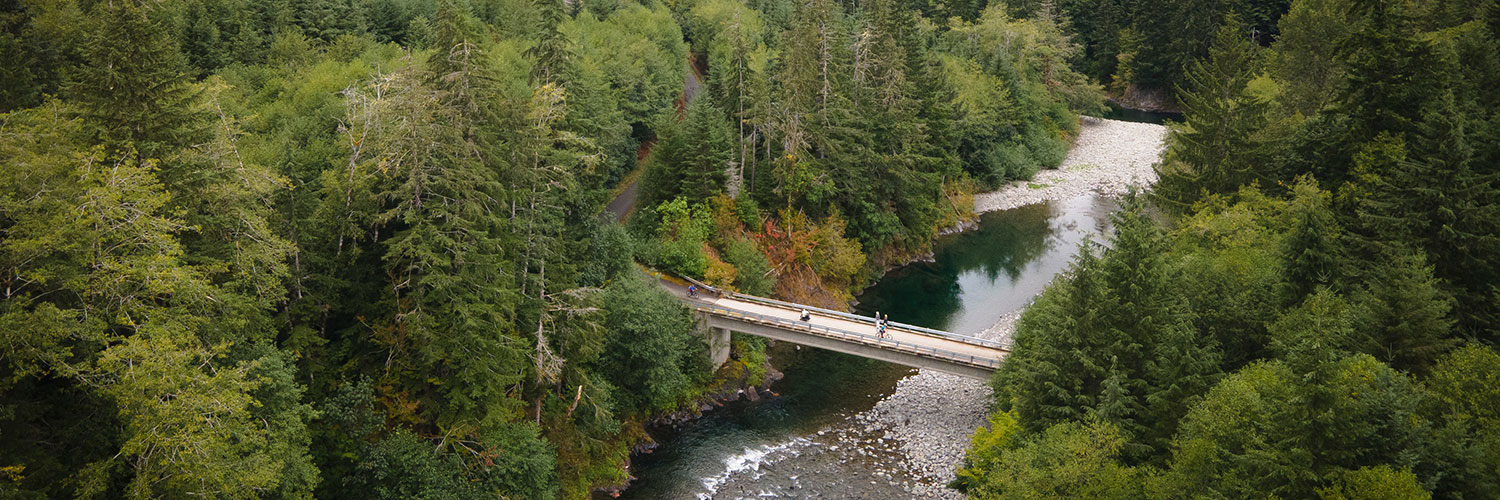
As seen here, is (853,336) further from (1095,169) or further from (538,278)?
(1095,169)

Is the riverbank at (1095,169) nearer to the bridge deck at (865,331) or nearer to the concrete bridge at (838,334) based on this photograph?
the bridge deck at (865,331)

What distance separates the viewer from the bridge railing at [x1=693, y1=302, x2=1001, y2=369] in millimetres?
41013

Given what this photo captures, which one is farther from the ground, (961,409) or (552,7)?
(552,7)

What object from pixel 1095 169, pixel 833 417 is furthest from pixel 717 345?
pixel 1095 169

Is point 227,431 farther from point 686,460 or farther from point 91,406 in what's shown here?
point 686,460

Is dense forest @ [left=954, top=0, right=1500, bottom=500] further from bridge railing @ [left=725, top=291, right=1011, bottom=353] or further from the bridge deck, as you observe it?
bridge railing @ [left=725, top=291, right=1011, bottom=353]

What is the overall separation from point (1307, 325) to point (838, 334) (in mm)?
20004

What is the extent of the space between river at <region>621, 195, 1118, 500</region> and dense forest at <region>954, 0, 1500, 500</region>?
18.1ft

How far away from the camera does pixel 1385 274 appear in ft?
92.3

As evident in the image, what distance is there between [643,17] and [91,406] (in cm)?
5940

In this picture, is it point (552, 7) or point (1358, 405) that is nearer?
point (1358, 405)

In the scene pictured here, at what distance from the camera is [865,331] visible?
43.9 metres

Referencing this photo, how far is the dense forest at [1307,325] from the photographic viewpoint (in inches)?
850

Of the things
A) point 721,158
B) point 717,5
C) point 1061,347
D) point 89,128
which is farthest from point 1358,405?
point 717,5
